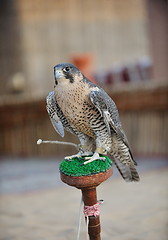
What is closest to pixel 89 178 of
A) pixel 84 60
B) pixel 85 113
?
pixel 85 113

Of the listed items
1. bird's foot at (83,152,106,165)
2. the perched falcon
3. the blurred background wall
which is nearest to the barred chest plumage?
the perched falcon

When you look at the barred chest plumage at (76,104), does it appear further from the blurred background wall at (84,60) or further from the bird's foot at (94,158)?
the blurred background wall at (84,60)

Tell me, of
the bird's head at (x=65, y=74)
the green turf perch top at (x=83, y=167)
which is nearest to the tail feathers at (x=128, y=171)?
the green turf perch top at (x=83, y=167)

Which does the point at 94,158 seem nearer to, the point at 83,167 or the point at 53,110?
the point at 83,167

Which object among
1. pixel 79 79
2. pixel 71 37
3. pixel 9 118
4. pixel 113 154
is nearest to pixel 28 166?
pixel 9 118

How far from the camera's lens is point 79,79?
4.74 ft

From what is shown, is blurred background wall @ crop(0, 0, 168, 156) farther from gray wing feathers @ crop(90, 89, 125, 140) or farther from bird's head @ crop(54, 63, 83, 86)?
bird's head @ crop(54, 63, 83, 86)

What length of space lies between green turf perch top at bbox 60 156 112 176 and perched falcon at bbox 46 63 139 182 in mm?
33

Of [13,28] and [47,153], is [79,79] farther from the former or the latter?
[13,28]

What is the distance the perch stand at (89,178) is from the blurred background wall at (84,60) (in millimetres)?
2198

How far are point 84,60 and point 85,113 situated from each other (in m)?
3.15

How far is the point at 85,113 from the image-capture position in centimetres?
148

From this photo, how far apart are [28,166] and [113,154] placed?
2.32 meters

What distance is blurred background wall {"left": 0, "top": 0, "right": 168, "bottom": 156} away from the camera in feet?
12.3
